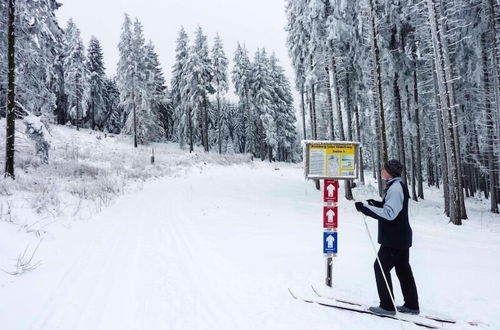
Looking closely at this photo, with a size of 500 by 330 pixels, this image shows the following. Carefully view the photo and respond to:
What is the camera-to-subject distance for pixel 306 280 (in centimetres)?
593

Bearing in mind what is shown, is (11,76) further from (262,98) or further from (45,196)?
(262,98)

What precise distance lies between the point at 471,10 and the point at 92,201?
19.1 metres

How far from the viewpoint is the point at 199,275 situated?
6.07 metres

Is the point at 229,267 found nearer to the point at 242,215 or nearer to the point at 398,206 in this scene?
the point at 398,206

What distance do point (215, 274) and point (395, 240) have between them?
3081 mm

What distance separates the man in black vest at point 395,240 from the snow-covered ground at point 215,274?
306 millimetres

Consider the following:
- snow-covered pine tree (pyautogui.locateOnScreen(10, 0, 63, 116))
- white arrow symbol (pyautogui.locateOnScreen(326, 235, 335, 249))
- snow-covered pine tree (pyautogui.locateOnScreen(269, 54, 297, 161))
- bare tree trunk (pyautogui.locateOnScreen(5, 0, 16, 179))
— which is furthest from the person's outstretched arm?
snow-covered pine tree (pyautogui.locateOnScreen(269, 54, 297, 161))

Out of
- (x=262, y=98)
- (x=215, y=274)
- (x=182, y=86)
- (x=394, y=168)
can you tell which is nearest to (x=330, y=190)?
(x=394, y=168)

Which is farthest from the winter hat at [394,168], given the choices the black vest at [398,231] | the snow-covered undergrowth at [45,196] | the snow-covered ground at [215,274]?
the snow-covered undergrowth at [45,196]

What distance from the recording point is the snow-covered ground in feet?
14.7

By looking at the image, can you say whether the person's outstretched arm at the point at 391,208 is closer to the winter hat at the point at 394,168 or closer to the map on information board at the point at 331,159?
the winter hat at the point at 394,168

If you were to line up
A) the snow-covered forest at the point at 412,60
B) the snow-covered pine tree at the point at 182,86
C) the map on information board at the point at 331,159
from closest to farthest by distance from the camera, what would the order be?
the map on information board at the point at 331,159 → the snow-covered forest at the point at 412,60 → the snow-covered pine tree at the point at 182,86

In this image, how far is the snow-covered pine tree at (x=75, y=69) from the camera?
44125 mm

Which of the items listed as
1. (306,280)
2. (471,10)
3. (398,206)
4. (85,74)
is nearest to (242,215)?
(306,280)
